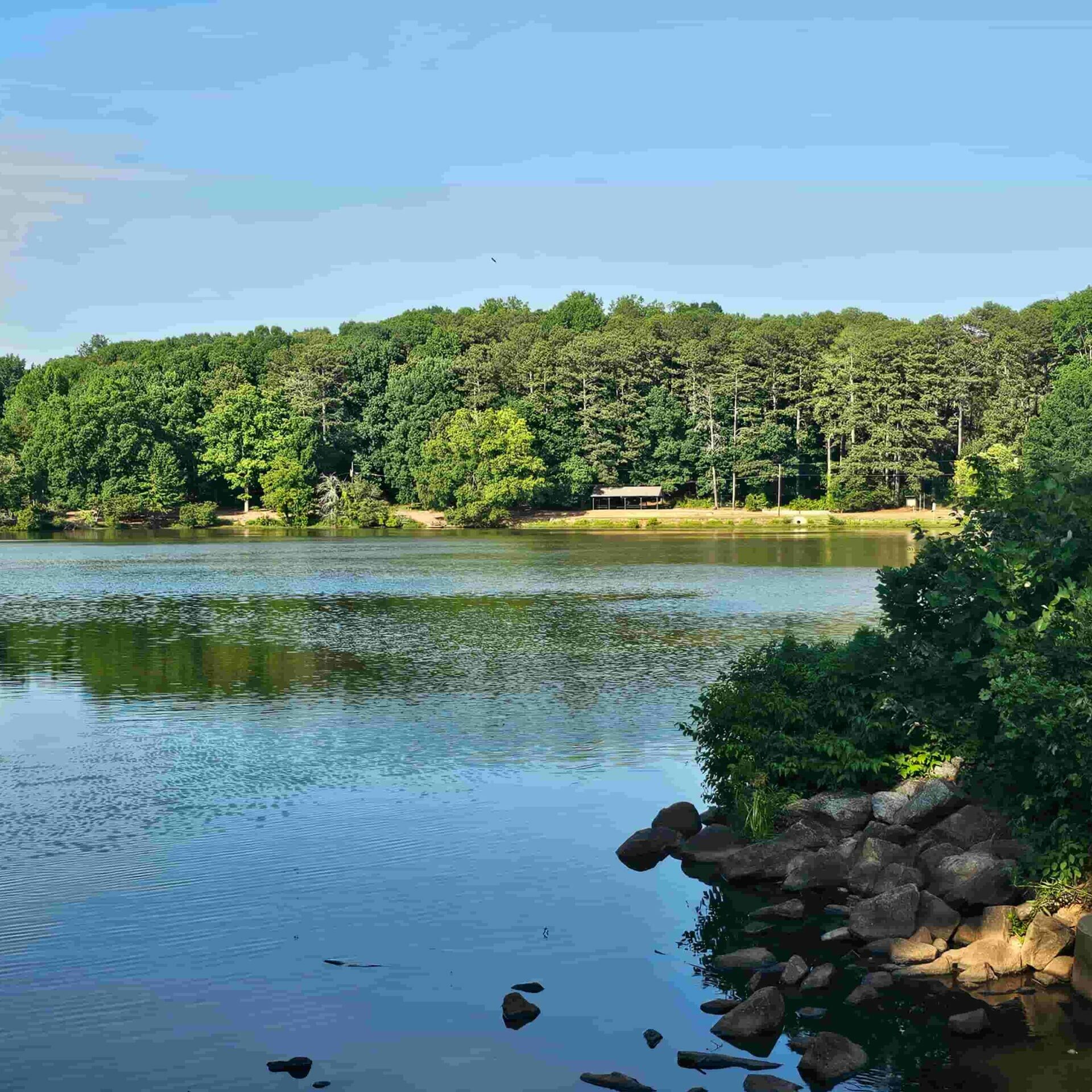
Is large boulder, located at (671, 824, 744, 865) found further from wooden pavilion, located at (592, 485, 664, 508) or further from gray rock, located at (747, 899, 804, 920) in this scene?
wooden pavilion, located at (592, 485, 664, 508)

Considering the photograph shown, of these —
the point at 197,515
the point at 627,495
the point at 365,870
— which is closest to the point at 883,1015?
the point at 365,870

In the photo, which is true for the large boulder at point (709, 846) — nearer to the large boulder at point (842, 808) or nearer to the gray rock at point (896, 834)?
the large boulder at point (842, 808)

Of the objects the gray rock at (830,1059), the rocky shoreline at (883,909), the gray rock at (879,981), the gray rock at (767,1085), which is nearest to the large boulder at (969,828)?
the rocky shoreline at (883,909)

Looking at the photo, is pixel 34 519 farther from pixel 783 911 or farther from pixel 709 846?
pixel 783 911

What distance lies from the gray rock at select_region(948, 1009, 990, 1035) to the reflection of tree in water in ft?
0.31

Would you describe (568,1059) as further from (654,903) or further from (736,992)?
(654,903)

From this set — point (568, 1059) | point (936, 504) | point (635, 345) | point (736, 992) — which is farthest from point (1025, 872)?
point (635, 345)

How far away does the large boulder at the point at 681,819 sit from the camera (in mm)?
15680

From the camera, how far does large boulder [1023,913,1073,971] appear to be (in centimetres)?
1147

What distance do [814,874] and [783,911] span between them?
2.57 feet

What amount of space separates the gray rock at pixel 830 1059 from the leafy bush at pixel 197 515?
317ft

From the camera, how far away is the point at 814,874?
1357 centimetres

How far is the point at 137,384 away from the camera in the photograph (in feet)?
376

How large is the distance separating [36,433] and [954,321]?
76332 mm
